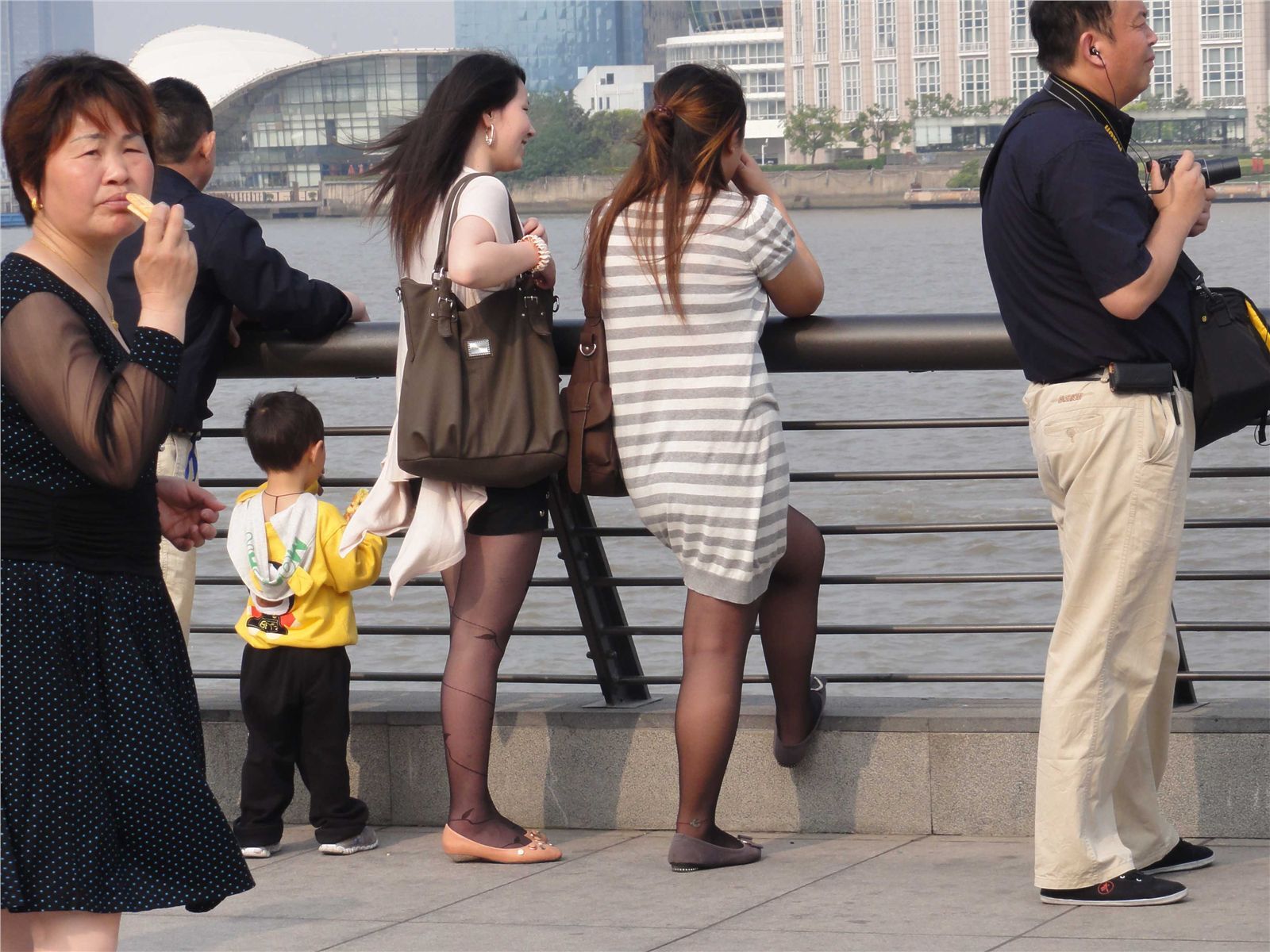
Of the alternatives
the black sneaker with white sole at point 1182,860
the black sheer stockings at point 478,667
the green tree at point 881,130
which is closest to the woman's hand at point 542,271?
the black sheer stockings at point 478,667

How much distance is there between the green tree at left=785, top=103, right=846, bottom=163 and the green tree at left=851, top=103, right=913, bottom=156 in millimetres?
2364

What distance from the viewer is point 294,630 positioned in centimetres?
410

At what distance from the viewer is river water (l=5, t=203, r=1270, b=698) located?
11.8 m

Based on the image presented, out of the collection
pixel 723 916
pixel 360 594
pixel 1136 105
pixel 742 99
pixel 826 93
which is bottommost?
pixel 360 594

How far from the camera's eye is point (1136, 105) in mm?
52438

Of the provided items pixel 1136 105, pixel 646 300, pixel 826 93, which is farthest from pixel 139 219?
pixel 826 93

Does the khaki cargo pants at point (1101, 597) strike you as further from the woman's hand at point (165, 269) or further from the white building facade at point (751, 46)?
the white building facade at point (751, 46)

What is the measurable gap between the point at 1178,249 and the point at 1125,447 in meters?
0.37

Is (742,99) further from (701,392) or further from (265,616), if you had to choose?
(265,616)

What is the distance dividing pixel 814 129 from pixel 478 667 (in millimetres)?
93706

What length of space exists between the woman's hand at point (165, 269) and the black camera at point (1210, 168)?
1.84m

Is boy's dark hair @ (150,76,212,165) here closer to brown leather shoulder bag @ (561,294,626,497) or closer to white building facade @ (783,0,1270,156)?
brown leather shoulder bag @ (561,294,626,497)

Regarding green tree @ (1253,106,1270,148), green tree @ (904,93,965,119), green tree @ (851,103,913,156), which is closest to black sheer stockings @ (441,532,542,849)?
green tree @ (1253,106,1270,148)

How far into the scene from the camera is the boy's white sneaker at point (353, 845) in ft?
13.5
